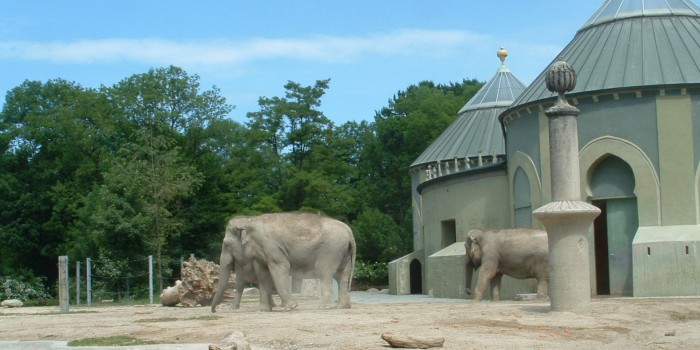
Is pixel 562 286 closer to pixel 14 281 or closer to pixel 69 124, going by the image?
pixel 14 281

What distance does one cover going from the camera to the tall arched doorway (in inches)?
1044

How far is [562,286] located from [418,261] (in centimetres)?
Result: 2658

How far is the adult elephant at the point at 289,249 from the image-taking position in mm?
20000

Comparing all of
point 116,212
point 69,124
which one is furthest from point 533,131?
point 69,124

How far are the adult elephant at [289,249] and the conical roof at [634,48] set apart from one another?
10238 millimetres

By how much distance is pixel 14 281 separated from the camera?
4638 centimetres

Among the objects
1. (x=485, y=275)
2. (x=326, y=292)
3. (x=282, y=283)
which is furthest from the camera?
(x=485, y=275)

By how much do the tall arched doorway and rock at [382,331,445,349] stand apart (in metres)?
15.1

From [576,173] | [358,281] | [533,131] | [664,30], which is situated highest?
[664,30]

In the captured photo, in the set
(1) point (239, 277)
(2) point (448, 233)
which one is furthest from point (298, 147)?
(1) point (239, 277)

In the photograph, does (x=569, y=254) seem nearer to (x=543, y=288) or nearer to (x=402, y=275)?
(x=543, y=288)

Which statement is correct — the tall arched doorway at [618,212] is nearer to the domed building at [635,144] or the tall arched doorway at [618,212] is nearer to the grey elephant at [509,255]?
the domed building at [635,144]

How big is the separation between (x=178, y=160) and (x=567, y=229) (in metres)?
39.5

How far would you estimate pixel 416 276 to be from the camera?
144 feet
